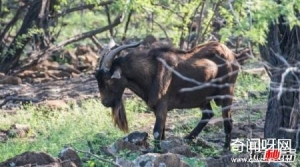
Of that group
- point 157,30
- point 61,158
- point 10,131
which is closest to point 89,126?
point 10,131

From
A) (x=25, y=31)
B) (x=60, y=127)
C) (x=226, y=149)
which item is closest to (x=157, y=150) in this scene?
(x=226, y=149)

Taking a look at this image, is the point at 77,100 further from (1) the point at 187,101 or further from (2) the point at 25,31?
(1) the point at 187,101

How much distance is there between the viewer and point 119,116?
11.8m

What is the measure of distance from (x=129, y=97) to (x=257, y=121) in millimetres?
2936

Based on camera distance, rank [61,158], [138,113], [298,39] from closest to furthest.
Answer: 1. [61,158]
2. [298,39]
3. [138,113]

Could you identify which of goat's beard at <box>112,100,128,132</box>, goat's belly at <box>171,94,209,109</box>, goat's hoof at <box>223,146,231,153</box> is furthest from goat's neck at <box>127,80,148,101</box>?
goat's hoof at <box>223,146,231,153</box>

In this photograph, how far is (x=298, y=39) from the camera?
403 inches

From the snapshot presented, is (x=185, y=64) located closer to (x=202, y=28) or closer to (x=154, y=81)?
(x=154, y=81)

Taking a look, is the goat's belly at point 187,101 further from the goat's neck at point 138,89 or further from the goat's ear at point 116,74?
the goat's ear at point 116,74
